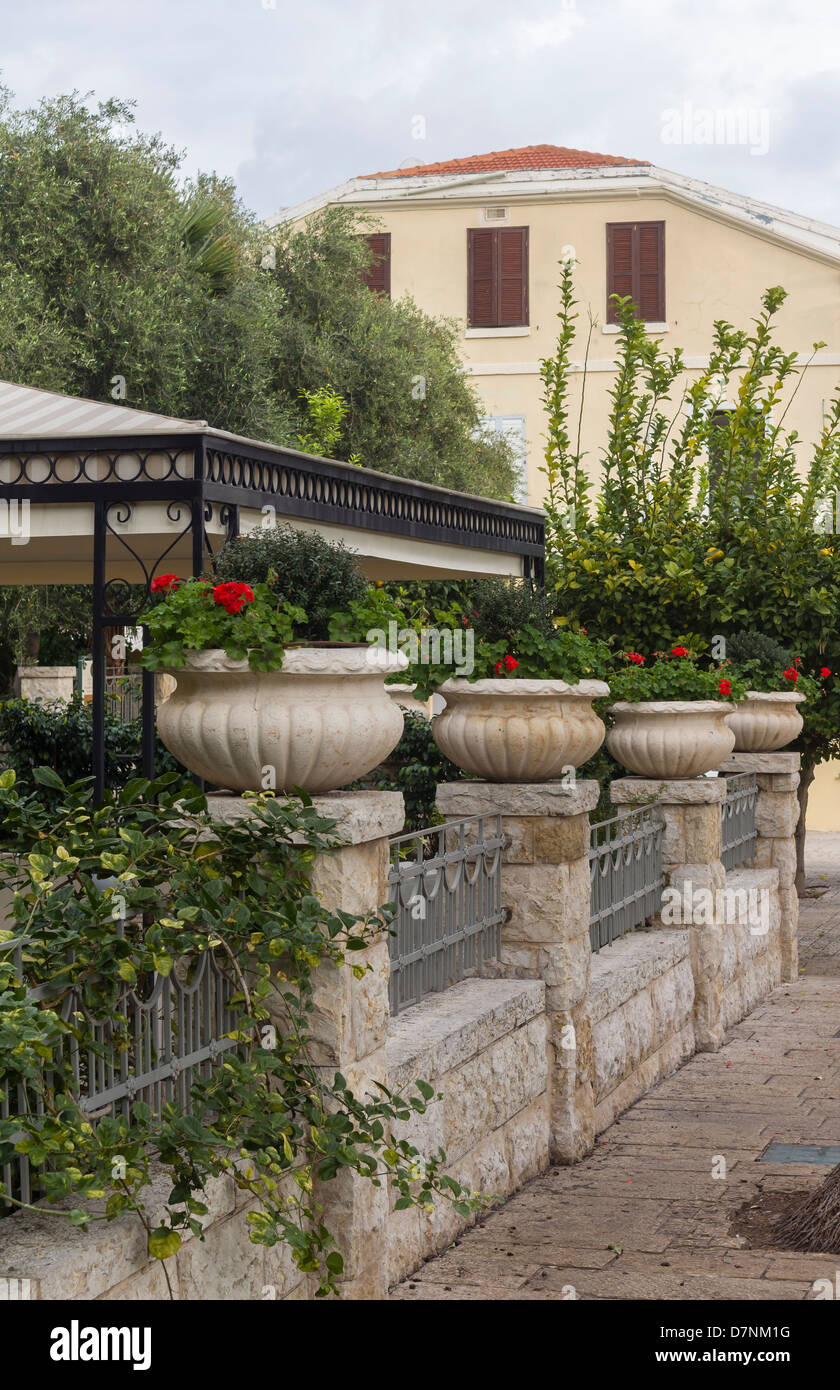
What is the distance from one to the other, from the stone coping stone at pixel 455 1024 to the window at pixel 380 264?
18.4m

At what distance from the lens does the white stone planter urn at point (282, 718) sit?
368cm

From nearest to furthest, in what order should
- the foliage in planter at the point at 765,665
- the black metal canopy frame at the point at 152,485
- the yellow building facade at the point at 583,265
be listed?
the black metal canopy frame at the point at 152,485, the foliage in planter at the point at 765,665, the yellow building facade at the point at 583,265

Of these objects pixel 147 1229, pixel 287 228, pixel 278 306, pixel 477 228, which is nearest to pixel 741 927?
pixel 147 1229

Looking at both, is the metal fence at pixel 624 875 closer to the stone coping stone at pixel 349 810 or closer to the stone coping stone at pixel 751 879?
the stone coping stone at pixel 751 879

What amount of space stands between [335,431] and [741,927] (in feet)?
31.4

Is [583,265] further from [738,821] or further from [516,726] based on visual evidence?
[516,726]

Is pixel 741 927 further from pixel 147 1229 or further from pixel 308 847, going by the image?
pixel 147 1229

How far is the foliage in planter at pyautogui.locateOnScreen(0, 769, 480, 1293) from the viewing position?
2.82m

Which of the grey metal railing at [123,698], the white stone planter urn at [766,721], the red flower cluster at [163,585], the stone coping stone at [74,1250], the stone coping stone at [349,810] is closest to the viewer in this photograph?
the stone coping stone at [74,1250]

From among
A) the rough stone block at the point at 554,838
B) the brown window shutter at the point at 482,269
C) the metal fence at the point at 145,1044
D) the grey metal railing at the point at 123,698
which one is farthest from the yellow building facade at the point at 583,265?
the metal fence at the point at 145,1044

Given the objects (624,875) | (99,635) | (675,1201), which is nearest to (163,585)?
(675,1201)

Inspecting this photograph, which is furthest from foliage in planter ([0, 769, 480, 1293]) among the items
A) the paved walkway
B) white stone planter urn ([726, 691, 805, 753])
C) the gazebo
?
white stone planter urn ([726, 691, 805, 753])

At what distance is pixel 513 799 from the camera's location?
5.85 m
